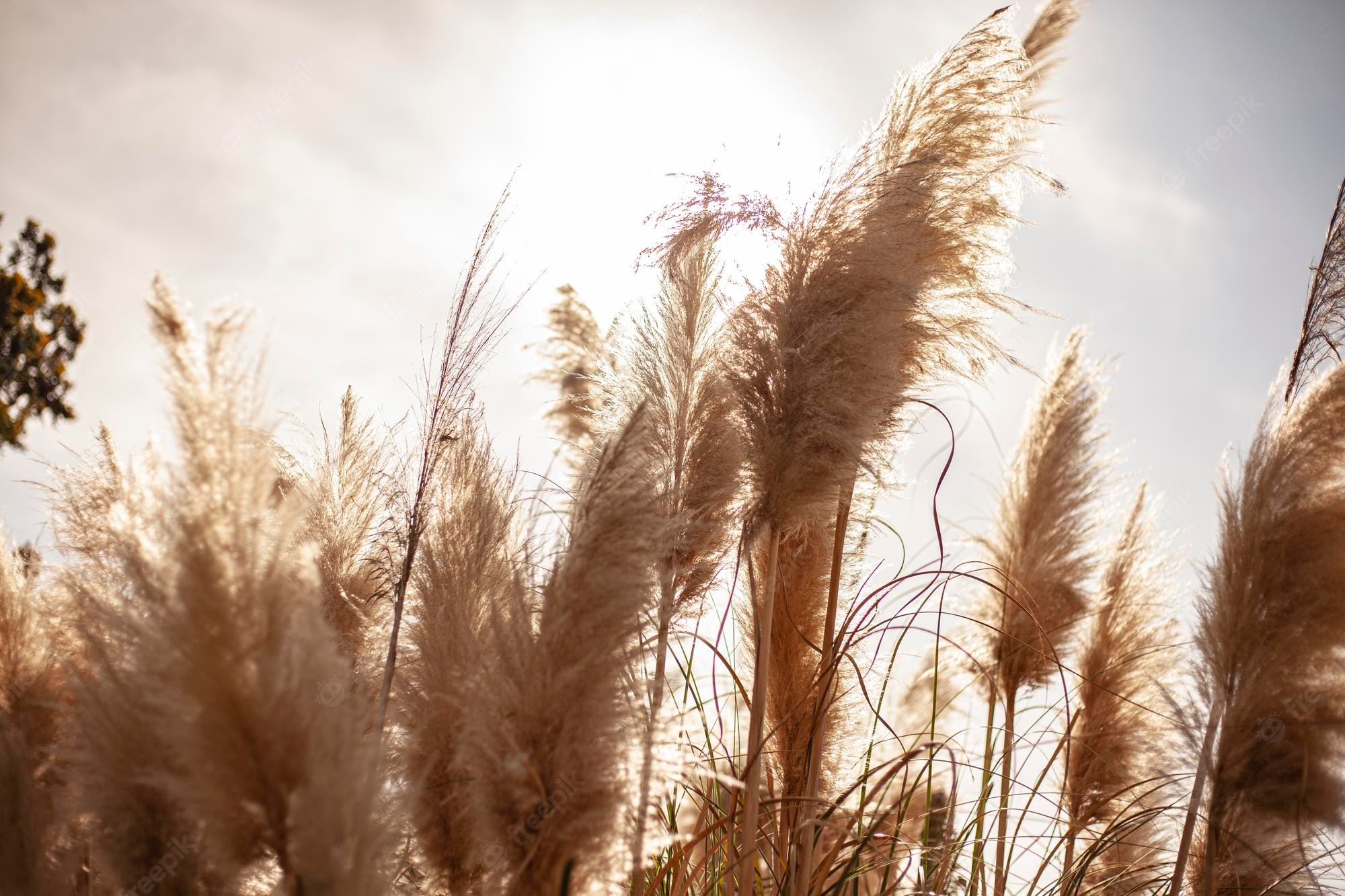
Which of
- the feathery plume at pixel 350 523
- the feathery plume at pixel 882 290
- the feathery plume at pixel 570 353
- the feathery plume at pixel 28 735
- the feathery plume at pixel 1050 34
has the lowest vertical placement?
the feathery plume at pixel 28 735

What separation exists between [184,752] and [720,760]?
6.34ft

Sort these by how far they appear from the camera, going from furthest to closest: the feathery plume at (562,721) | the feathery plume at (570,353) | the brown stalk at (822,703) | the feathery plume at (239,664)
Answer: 1. the feathery plume at (570,353)
2. the brown stalk at (822,703)
3. the feathery plume at (562,721)
4. the feathery plume at (239,664)

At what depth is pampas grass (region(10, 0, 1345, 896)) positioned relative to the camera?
1234 millimetres

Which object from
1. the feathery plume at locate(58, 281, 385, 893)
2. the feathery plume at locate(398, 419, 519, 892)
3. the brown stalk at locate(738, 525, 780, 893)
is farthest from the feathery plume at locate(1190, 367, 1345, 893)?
the feathery plume at locate(58, 281, 385, 893)

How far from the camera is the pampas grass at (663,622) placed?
123 centimetres

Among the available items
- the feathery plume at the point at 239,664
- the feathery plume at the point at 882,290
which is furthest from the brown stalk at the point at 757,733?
the feathery plume at the point at 239,664

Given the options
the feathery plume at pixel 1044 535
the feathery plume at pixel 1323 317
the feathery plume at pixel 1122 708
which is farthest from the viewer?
the feathery plume at pixel 1044 535

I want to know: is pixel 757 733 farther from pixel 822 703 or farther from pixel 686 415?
pixel 686 415

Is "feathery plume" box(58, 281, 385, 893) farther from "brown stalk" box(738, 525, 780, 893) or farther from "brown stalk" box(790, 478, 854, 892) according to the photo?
"brown stalk" box(790, 478, 854, 892)

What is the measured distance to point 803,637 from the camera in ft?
7.81

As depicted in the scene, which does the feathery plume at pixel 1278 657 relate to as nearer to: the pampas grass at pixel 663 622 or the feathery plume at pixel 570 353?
the pampas grass at pixel 663 622

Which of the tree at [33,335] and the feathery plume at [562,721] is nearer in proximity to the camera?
the feathery plume at [562,721]

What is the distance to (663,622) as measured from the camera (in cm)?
193

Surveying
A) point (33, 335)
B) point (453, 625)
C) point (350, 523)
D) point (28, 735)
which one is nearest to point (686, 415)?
point (453, 625)
